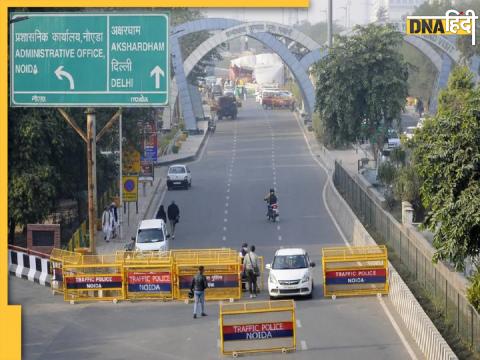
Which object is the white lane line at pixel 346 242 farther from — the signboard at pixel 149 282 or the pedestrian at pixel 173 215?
the pedestrian at pixel 173 215

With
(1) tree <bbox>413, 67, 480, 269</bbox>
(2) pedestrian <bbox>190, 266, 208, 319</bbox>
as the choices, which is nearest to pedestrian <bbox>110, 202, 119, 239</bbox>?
(2) pedestrian <bbox>190, 266, 208, 319</bbox>

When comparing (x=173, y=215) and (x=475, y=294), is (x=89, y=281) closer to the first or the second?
(x=173, y=215)

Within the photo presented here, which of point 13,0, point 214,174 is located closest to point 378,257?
point 13,0

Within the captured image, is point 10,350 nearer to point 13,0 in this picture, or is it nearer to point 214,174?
point 13,0

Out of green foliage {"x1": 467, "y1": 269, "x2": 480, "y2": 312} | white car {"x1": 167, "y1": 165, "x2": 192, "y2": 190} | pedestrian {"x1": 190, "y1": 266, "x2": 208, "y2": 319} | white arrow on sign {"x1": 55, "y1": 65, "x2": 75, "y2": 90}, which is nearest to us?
green foliage {"x1": 467, "y1": 269, "x2": 480, "y2": 312}

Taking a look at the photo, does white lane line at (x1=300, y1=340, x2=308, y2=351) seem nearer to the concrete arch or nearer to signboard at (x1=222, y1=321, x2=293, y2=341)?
signboard at (x1=222, y1=321, x2=293, y2=341)

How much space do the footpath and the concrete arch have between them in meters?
3.91

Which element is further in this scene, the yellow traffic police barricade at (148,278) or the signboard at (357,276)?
the yellow traffic police barricade at (148,278)

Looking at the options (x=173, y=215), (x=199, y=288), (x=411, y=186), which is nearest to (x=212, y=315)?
(x=199, y=288)

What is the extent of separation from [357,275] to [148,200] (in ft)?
76.0

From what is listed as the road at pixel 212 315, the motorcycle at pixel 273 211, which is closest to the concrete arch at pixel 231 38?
the road at pixel 212 315

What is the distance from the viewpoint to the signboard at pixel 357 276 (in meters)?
31.4

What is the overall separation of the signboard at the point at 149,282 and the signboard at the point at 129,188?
43.0 ft

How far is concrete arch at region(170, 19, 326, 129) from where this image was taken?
284 feet
